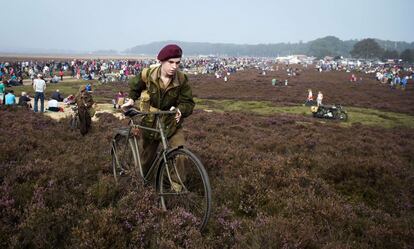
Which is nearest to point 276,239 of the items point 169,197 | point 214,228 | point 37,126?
point 214,228

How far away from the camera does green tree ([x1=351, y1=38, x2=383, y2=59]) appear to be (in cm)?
19100

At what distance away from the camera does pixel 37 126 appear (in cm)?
1198

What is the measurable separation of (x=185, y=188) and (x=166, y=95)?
1.39 metres

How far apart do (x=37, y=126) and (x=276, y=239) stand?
1091 centimetres

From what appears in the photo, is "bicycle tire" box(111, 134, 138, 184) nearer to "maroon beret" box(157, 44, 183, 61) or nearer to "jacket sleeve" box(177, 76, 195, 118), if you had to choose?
"jacket sleeve" box(177, 76, 195, 118)

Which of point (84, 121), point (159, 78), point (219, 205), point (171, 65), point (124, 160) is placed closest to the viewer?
point (171, 65)

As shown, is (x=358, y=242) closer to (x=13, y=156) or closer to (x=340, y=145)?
(x=13, y=156)

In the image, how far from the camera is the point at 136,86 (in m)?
4.88

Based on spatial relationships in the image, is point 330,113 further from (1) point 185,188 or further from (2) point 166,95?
(1) point 185,188

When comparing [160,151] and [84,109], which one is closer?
[160,151]

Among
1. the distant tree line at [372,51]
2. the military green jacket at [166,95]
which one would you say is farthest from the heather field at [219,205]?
the distant tree line at [372,51]

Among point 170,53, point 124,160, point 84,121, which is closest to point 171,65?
point 170,53

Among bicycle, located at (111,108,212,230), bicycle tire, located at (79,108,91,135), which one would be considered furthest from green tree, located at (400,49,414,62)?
bicycle, located at (111,108,212,230)

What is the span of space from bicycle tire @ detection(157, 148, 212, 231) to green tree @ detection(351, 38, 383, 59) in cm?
21523
